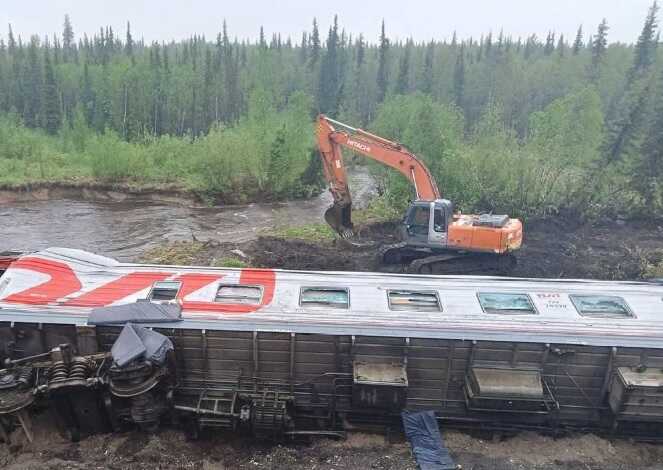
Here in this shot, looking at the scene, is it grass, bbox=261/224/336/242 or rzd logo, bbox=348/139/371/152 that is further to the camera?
grass, bbox=261/224/336/242

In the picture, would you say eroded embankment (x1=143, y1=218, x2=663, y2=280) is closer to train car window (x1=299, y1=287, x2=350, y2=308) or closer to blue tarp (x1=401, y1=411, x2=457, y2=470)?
train car window (x1=299, y1=287, x2=350, y2=308)

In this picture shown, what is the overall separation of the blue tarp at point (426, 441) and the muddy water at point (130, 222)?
552 inches

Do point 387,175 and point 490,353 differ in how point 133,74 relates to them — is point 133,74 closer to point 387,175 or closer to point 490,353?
point 387,175

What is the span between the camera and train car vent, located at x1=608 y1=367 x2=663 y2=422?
7773 mm

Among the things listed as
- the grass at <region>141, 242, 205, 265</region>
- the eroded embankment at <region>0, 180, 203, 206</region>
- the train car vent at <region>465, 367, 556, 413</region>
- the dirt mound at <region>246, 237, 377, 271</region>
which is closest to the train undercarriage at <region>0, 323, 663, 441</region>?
the train car vent at <region>465, 367, 556, 413</region>

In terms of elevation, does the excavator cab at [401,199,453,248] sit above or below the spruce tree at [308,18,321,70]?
below

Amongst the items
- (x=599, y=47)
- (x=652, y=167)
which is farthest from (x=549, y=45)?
(x=652, y=167)

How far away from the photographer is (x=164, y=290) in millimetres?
9242

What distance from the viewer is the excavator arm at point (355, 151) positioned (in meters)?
16.6

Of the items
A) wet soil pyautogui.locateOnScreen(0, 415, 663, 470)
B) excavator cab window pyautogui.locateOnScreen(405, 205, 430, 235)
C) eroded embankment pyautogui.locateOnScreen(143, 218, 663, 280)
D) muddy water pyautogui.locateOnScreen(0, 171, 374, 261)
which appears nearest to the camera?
wet soil pyautogui.locateOnScreen(0, 415, 663, 470)

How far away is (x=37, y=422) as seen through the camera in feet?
26.3

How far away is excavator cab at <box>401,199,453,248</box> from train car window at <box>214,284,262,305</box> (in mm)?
7430

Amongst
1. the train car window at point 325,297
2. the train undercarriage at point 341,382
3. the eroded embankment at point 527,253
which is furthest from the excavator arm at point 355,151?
the train undercarriage at point 341,382

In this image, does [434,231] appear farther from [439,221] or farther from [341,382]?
[341,382]
